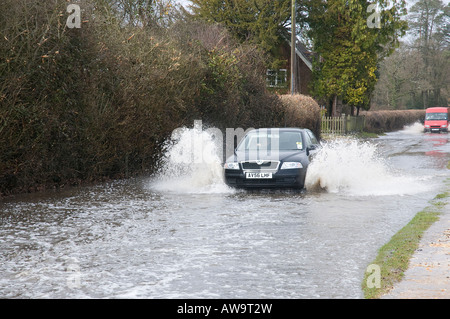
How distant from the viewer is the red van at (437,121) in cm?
5781

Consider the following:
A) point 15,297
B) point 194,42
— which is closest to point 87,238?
point 15,297

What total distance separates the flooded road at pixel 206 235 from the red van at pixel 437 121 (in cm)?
4488

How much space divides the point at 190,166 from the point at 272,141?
11.4 feet

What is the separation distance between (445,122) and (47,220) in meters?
53.7

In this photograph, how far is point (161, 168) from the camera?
18.9 metres

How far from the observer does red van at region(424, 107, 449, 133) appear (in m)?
57.8

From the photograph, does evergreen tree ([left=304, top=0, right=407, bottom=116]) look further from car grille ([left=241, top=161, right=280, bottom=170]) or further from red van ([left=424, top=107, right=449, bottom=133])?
car grille ([left=241, top=161, right=280, bottom=170])

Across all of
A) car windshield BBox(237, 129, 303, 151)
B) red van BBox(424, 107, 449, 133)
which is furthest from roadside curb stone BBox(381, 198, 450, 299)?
red van BBox(424, 107, 449, 133)


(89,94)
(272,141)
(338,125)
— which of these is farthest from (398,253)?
(338,125)

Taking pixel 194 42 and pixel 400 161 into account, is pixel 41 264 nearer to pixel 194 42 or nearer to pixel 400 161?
pixel 194 42

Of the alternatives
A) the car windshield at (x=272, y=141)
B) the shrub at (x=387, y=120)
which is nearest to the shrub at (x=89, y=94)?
the car windshield at (x=272, y=141)

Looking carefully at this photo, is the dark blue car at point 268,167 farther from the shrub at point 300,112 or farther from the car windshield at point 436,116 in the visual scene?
the car windshield at point 436,116

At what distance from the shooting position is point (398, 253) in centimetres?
735

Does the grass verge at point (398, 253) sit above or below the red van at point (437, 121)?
below
